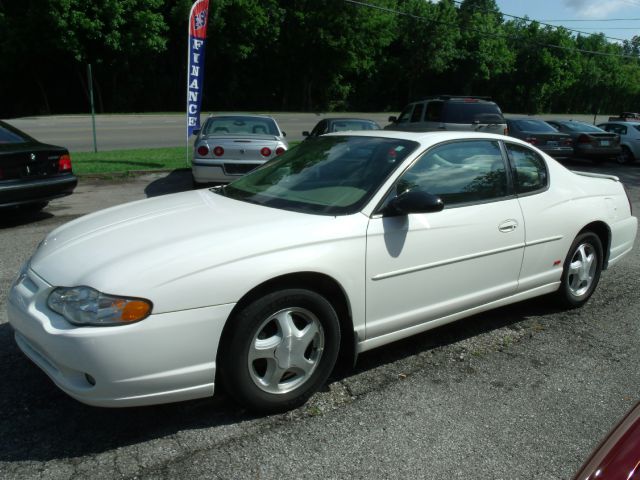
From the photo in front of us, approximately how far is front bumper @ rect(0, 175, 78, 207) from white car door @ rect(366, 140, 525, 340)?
17.8 ft

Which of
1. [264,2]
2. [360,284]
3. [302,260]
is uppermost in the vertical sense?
[264,2]

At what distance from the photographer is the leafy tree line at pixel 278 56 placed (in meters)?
35.7

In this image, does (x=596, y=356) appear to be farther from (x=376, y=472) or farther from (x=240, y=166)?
(x=240, y=166)

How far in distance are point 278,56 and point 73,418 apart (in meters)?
47.2

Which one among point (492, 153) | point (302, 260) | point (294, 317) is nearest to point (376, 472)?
point (294, 317)

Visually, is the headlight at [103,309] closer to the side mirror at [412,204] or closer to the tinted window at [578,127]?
the side mirror at [412,204]

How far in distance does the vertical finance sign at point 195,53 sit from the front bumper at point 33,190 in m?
5.92

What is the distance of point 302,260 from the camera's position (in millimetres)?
2926

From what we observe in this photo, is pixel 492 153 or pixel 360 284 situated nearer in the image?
pixel 360 284

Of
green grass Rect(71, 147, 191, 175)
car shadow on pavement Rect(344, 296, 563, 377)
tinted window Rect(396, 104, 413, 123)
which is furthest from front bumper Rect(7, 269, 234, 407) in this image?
tinted window Rect(396, 104, 413, 123)

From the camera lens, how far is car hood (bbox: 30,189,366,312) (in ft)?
8.64

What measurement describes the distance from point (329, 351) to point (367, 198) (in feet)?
3.04

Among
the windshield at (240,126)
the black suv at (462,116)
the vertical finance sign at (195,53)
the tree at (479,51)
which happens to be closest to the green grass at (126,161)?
the vertical finance sign at (195,53)

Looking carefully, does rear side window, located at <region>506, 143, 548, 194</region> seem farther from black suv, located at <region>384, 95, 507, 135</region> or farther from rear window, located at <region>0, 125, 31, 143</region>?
black suv, located at <region>384, 95, 507, 135</region>
